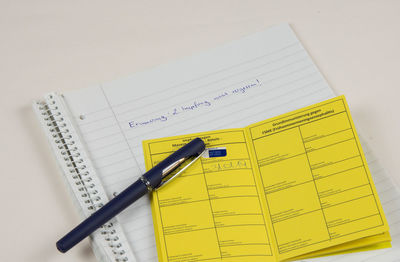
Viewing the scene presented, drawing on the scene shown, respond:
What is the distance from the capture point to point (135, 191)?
2.01 feet

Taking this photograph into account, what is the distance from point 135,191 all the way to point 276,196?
20 cm

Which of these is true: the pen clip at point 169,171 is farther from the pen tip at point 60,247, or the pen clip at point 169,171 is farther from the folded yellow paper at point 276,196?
the pen tip at point 60,247

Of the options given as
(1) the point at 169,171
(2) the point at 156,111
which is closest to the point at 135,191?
(1) the point at 169,171

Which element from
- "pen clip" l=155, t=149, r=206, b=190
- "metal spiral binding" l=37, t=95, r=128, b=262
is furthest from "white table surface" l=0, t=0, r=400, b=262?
"pen clip" l=155, t=149, r=206, b=190

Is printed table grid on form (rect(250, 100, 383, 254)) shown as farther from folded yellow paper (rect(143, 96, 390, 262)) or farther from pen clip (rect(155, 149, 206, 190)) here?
pen clip (rect(155, 149, 206, 190))

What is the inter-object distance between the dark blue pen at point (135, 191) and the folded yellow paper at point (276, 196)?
20 mm

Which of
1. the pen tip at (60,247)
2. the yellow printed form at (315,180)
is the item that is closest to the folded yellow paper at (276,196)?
the yellow printed form at (315,180)

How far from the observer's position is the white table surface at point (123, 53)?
678 millimetres

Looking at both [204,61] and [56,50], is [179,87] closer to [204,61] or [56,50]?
[204,61]

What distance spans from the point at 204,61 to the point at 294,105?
18cm

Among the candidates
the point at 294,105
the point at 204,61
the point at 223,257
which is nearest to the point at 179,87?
the point at 204,61

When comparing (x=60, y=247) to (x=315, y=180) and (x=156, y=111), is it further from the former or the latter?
(x=315, y=180)

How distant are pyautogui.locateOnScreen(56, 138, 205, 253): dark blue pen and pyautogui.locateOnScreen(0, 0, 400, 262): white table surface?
6 centimetres

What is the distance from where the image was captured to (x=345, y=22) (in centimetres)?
85
